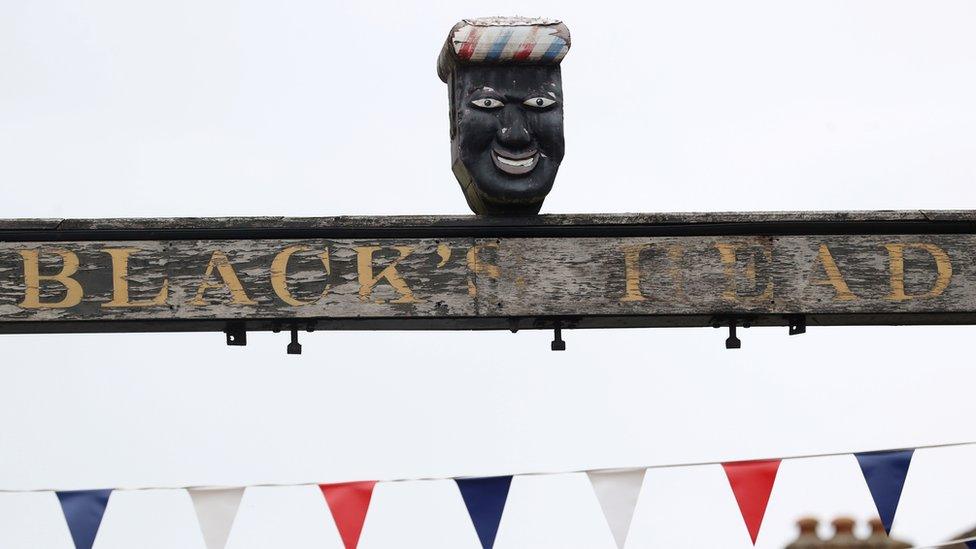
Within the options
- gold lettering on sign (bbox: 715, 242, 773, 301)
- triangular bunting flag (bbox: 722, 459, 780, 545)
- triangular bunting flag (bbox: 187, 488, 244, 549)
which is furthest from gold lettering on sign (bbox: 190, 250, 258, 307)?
triangular bunting flag (bbox: 722, 459, 780, 545)

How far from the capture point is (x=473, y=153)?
10.5 m

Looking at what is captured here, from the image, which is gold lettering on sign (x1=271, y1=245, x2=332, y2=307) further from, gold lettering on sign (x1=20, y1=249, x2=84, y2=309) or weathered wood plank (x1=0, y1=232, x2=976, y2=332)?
gold lettering on sign (x1=20, y1=249, x2=84, y2=309)

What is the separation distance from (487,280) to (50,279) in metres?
2.15

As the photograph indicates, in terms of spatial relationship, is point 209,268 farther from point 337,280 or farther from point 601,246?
point 601,246

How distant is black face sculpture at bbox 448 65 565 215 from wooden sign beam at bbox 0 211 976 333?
15 centimetres

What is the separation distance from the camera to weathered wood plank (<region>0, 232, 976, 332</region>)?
33.3 feet

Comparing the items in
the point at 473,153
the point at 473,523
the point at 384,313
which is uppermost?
the point at 473,153

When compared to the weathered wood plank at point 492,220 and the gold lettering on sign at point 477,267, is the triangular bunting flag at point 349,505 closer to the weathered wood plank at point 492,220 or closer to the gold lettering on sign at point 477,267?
the gold lettering on sign at point 477,267

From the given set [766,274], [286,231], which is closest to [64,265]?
[286,231]

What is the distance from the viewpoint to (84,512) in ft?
33.2

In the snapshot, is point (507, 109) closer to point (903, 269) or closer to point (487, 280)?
point (487, 280)

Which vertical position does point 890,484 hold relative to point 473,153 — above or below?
below

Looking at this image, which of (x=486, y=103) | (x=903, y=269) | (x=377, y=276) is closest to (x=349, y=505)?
(x=377, y=276)

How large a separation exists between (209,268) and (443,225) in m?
1.18
